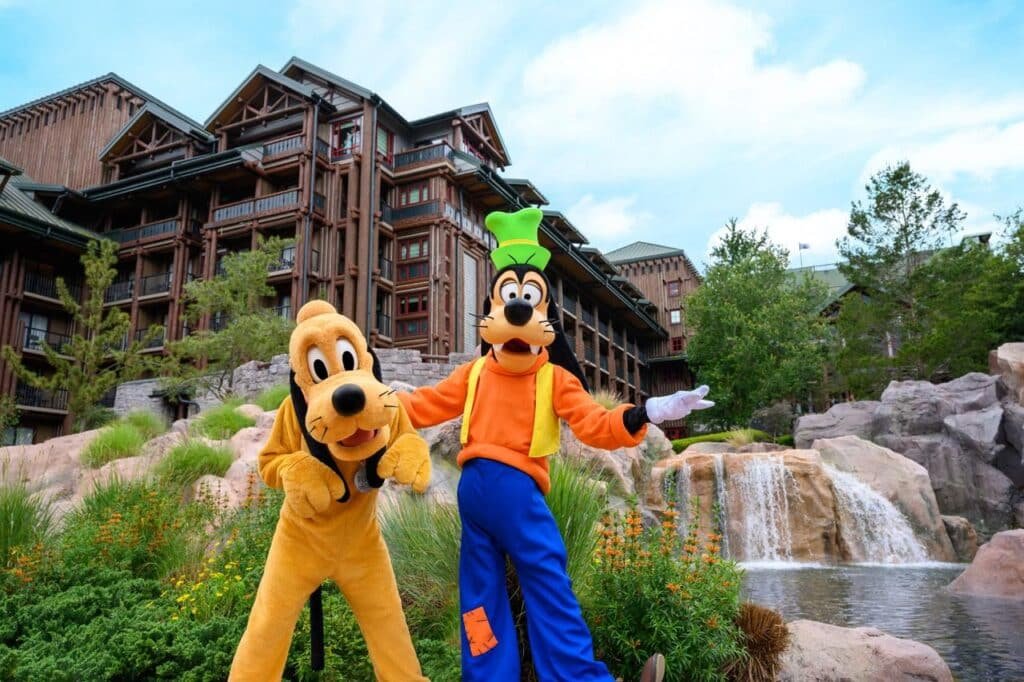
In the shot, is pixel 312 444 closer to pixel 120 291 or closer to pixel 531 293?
pixel 531 293

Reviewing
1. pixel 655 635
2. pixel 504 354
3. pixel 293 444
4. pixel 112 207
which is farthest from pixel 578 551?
pixel 112 207

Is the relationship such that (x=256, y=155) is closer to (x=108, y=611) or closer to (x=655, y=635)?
(x=108, y=611)

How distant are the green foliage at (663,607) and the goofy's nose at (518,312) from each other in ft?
3.89

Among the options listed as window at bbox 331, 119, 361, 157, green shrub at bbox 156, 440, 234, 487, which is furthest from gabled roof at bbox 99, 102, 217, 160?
green shrub at bbox 156, 440, 234, 487

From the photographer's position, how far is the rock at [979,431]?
51.2ft

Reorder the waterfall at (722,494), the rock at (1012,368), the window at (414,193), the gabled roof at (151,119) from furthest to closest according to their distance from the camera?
the gabled roof at (151,119) < the window at (414,193) < the rock at (1012,368) < the waterfall at (722,494)

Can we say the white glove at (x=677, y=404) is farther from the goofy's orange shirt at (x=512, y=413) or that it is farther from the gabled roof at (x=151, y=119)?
the gabled roof at (x=151, y=119)

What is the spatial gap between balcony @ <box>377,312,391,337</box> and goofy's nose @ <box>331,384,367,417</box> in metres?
19.1

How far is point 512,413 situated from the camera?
10.9 ft

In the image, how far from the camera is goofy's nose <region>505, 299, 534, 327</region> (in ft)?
10.5

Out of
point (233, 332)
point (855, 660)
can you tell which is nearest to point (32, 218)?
point (233, 332)

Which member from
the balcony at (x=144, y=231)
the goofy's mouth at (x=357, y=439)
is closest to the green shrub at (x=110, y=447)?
the goofy's mouth at (x=357, y=439)

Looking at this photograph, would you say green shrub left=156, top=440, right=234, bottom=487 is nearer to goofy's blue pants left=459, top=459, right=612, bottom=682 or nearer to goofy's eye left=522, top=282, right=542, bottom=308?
goofy's blue pants left=459, top=459, right=612, bottom=682

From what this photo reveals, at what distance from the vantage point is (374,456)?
2982 mm
